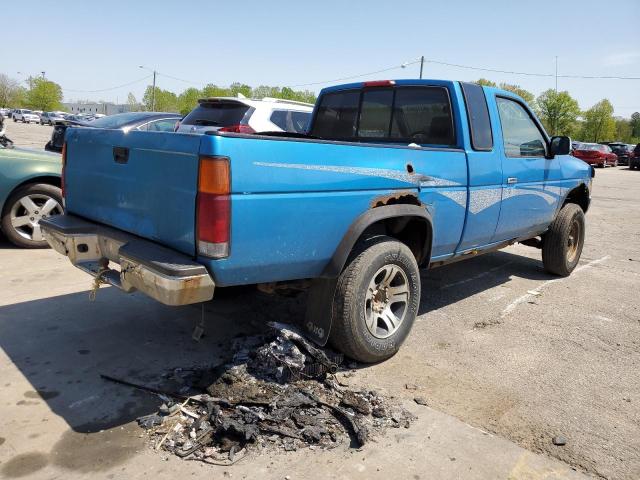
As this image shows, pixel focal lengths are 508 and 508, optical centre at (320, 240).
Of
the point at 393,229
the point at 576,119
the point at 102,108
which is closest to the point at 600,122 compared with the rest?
the point at 576,119

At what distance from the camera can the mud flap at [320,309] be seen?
333 centimetres

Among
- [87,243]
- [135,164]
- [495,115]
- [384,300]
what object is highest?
[495,115]

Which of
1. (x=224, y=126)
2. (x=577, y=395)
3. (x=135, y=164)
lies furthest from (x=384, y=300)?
(x=224, y=126)

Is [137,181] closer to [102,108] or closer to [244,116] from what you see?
[244,116]

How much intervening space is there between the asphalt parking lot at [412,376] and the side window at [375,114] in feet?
5.83

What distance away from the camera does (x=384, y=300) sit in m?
3.77

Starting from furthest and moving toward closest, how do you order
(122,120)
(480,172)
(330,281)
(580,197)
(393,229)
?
(122,120) → (580,197) → (480,172) → (393,229) → (330,281)

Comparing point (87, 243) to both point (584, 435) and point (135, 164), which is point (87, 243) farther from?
point (584, 435)

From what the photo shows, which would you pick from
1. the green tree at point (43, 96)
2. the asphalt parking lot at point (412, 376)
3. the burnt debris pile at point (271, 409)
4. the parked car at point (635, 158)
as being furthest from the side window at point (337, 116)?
the green tree at point (43, 96)

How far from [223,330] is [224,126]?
15.1 feet

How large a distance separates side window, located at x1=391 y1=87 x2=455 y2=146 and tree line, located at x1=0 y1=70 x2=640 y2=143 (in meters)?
39.8

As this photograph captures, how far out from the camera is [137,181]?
10.2 ft

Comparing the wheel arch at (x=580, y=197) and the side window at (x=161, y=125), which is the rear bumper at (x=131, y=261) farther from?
the side window at (x=161, y=125)

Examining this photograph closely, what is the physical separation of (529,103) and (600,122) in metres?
14.1
